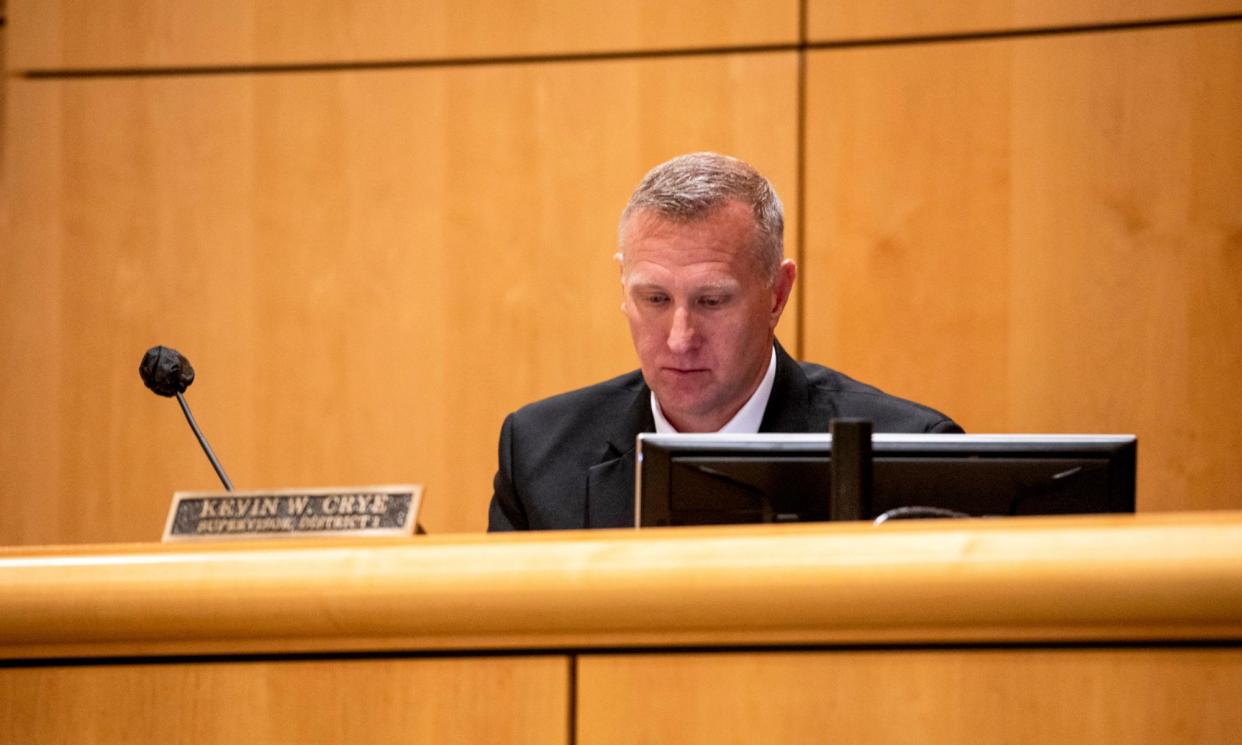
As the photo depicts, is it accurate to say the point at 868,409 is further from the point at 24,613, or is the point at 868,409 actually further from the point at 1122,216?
the point at 24,613

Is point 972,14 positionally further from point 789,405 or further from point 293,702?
point 293,702

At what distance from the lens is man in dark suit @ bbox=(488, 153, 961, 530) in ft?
6.98

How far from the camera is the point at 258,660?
1015mm

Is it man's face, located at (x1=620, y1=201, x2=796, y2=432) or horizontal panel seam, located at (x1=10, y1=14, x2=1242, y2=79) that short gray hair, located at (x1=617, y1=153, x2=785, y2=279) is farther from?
horizontal panel seam, located at (x1=10, y1=14, x2=1242, y2=79)

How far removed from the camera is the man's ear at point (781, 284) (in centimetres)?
226

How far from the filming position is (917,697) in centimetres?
92

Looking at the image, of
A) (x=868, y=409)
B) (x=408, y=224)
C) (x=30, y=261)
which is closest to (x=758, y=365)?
(x=868, y=409)

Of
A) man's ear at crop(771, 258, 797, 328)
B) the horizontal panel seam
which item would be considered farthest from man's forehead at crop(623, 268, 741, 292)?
the horizontal panel seam

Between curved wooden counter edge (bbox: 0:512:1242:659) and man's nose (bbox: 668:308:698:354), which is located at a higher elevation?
man's nose (bbox: 668:308:698:354)

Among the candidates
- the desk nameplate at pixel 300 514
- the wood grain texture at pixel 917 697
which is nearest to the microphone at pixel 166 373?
the desk nameplate at pixel 300 514

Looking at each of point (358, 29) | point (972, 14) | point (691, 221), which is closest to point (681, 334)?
point (691, 221)

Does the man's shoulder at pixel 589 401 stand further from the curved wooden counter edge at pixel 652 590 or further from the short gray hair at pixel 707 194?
the curved wooden counter edge at pixel 652 590

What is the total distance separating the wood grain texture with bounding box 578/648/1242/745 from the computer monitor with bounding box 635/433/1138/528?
555 millimetres

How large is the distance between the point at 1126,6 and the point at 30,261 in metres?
2.40
